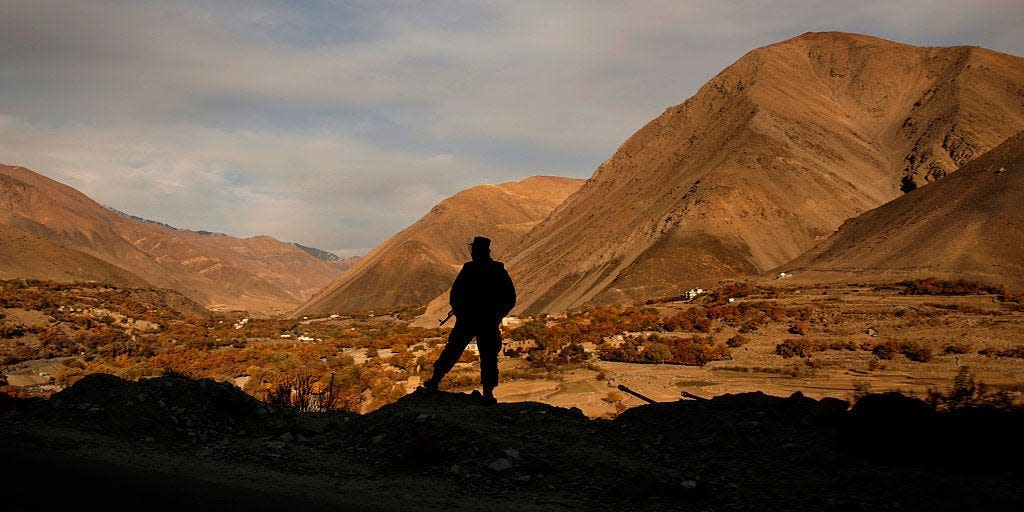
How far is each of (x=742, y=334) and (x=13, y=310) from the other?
4130 cm

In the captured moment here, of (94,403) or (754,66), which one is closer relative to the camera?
(94,403)

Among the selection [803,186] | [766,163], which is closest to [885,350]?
[803,186]

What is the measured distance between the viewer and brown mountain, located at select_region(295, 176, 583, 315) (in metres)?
117

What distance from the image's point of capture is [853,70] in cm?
8719

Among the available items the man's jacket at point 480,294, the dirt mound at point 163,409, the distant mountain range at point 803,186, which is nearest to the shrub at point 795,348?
the distant mountain range at point 803,186

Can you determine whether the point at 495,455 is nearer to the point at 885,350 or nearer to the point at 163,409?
the point at 163,409

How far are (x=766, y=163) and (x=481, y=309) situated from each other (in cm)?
5876

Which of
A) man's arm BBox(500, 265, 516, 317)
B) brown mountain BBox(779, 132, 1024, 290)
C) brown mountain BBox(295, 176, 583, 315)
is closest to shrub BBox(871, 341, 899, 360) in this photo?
brown mountain BBox(779, 132, 1024, 290)

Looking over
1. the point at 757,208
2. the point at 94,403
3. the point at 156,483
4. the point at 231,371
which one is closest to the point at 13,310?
the point at 231,371

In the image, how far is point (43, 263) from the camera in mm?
76375

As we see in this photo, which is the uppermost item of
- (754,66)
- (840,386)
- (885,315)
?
(754,66)

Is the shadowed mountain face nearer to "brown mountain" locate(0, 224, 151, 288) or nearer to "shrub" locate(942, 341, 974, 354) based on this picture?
"shrub" locate(942, 341, 974, 354)

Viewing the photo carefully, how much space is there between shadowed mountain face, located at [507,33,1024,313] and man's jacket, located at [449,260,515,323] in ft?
118

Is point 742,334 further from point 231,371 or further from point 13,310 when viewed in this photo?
point 13,310
